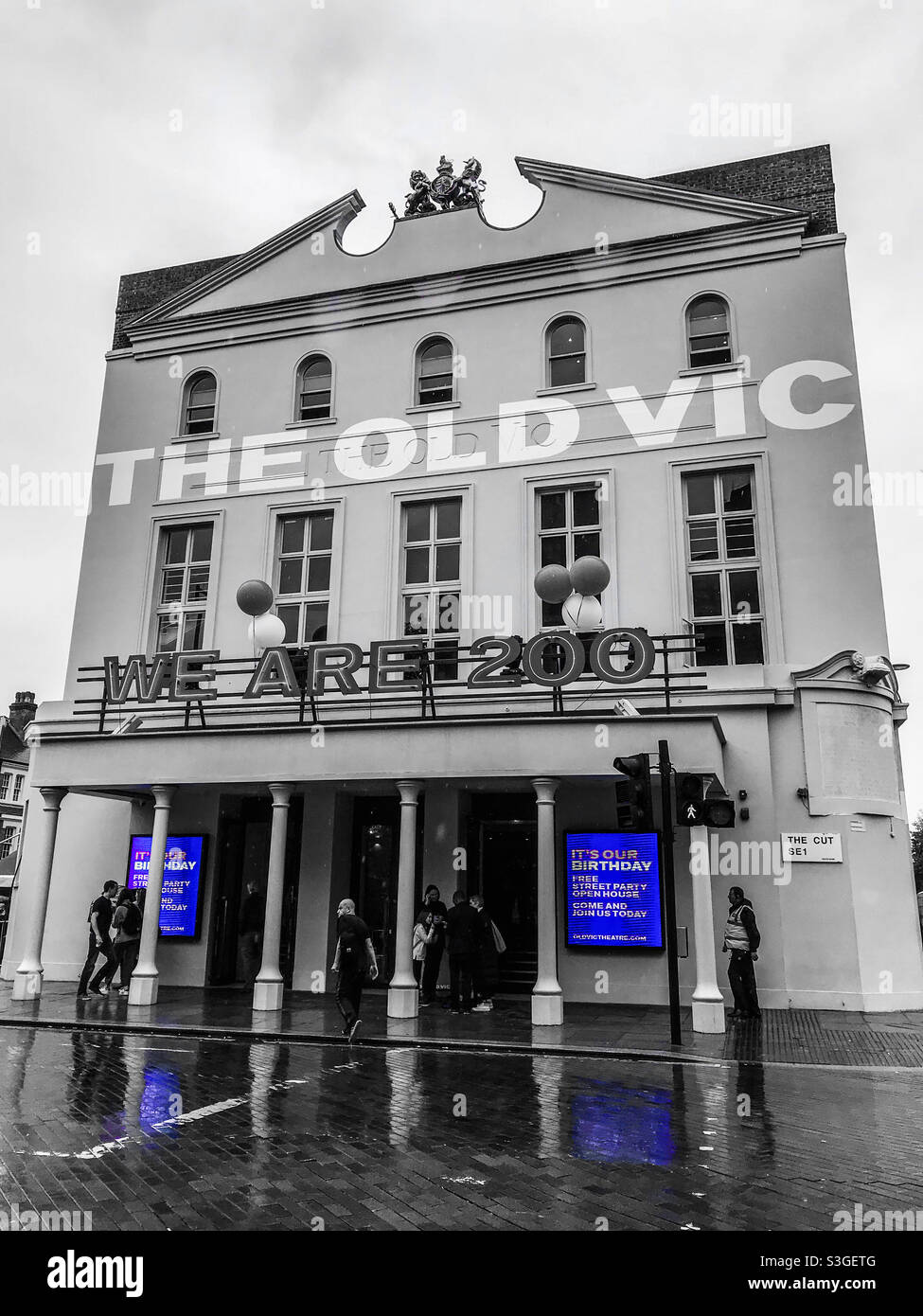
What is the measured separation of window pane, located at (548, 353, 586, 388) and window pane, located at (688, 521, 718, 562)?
3928 mm

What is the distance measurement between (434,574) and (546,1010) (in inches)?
340

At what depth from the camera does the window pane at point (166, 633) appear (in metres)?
19.5

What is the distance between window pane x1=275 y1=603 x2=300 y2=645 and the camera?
18.6 metres

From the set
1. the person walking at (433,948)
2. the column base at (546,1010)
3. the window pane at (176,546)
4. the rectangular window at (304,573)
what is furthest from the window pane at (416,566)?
the column base at (546,1010)

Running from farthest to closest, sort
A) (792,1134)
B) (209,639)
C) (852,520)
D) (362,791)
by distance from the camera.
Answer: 1. (209,639)
2. (362,791)
3. (852,520)
4. (792,1134)

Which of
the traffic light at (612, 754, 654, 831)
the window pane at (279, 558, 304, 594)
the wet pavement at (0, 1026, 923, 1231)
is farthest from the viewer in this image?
the window pane at (279, 558, 304, 594)

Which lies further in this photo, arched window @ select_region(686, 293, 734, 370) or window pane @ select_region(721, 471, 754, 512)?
arched window @ select_region(686, 293, 734, 370)

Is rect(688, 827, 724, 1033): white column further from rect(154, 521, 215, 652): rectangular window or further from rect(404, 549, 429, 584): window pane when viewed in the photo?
rect(154, 521, 215, 652): rectangular window

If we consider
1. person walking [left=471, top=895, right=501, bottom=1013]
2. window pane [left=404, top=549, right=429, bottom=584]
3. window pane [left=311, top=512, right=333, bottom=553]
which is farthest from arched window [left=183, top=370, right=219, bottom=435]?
person walking [left=471, top=895, right=501, bottom=1013]

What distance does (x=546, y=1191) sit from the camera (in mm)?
5539

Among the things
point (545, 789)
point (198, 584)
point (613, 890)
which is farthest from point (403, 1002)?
point (198, 584)
